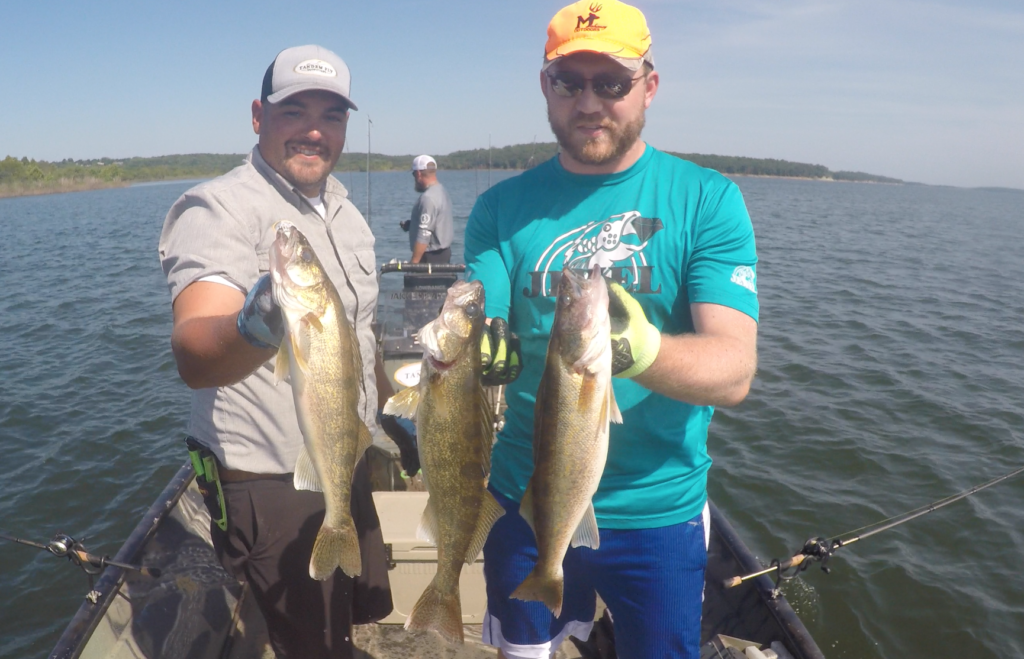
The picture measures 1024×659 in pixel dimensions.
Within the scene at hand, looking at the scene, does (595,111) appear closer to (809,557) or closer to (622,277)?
(622,277)

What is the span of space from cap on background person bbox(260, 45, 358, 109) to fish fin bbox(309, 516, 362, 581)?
1992mm

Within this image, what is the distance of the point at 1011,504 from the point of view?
8.86 metres

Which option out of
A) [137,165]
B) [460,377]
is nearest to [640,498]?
[460,377]

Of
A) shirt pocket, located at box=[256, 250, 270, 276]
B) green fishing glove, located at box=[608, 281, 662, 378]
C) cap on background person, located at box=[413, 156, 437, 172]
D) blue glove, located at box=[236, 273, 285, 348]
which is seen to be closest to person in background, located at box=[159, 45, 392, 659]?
shirt pocket, located at box=[256, 250, 270, 276]

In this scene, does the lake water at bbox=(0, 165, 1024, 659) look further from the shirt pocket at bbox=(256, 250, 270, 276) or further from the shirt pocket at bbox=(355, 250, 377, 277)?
the shirt pocket at bbox=(256, 250, 270, 276)

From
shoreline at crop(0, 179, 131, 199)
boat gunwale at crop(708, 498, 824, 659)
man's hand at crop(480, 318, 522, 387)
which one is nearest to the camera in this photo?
man's hand at crop(480, 318, 522, 387)

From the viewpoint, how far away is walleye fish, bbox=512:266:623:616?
2068 millimetres

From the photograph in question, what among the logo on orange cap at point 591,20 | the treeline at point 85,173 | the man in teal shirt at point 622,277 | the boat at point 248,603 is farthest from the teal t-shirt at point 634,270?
the treeline at point 85,173

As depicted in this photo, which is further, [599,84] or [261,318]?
→ [599,84]

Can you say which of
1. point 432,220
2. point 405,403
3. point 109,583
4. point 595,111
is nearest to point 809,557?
point 405,403

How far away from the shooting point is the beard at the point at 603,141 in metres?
2.62

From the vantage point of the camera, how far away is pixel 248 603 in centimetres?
482

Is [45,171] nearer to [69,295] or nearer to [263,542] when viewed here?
[69,295]

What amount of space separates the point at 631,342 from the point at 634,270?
22.5 inches
